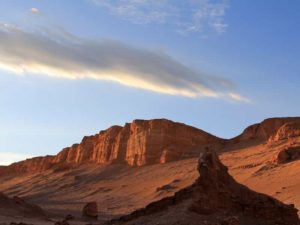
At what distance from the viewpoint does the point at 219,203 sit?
75.8 ft

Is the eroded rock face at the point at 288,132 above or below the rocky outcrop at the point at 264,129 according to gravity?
below

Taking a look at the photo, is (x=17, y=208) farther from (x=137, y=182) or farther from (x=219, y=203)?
(x=137, y=182)

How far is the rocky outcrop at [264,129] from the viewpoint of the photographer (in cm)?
8975

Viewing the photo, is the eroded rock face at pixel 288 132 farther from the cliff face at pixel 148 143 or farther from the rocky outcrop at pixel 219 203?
the rocky outcrop at pixel 219 203

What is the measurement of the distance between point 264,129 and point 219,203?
2720 inches

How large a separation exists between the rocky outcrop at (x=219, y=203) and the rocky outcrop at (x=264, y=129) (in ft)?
214

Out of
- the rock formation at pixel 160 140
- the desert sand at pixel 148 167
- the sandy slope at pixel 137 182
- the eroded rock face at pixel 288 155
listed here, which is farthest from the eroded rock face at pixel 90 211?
the rock formation at pixel 160 140

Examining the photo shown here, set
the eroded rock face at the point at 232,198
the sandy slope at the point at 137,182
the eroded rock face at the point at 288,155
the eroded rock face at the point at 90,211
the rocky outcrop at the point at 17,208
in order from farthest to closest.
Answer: the eroded rock face at the point at 288,155
the sandy slope at the point at 137,182
the eroded rock face at the point at 90,211
the rocky outcrop at the point at 17,208
the eroded rock face at the point at 232,198

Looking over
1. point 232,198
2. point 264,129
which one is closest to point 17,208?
point 232,198

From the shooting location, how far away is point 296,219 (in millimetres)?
23922

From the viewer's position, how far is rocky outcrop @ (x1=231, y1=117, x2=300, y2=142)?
294 feet

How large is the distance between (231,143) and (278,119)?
786 cm

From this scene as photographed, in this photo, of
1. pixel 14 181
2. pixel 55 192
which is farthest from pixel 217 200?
pixel 14 181

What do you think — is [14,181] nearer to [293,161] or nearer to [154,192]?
[154,192]
